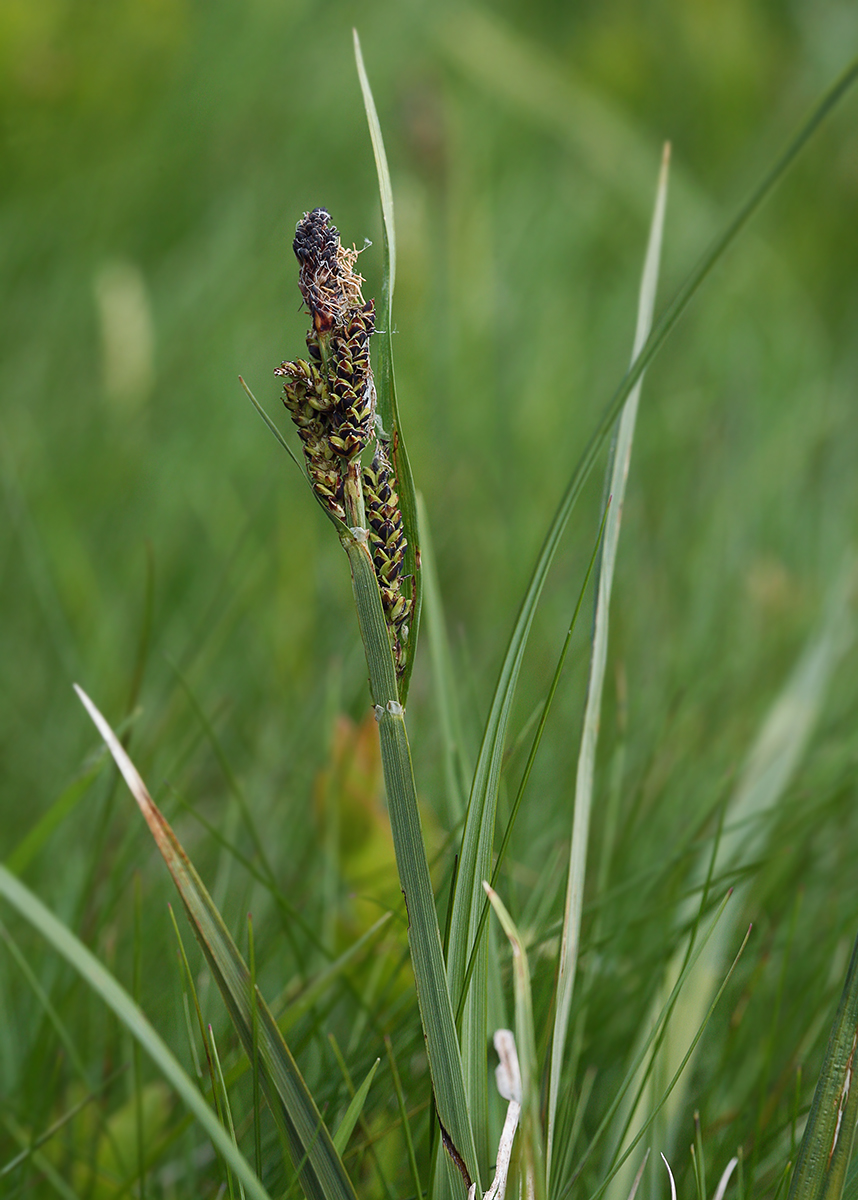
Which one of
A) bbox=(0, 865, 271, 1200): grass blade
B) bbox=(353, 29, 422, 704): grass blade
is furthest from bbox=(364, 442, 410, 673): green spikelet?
bbox=(0, 865, 271, 1200): grass blade

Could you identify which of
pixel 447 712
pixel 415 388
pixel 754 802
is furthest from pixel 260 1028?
pixel 415 388

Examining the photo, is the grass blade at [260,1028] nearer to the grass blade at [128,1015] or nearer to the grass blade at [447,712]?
the grass blade at [128,1015]

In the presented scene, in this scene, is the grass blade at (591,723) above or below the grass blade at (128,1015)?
above

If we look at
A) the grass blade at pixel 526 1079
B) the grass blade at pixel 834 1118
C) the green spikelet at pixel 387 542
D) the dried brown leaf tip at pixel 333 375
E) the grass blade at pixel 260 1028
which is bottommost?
the grass blade at pixel 260 1028

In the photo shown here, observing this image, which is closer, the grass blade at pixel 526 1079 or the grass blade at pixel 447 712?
the grass blade at pixel 526 1079

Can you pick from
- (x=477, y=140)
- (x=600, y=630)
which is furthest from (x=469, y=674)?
(x=477, y=140)

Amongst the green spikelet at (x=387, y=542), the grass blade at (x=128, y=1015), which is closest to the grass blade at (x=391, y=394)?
the green spikelet at (x=387, y=542)

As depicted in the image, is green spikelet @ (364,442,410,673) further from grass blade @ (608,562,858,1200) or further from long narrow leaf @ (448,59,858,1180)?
grass blade @ (608,562,858,1200)
